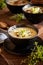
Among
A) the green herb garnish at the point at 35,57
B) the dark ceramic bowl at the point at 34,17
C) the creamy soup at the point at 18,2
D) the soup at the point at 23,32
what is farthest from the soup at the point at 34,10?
the green herb garnish at the point at 35,57

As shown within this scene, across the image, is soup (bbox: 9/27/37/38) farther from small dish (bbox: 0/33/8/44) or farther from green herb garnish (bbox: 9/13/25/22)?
green herb garnish (bbox: 9/13/25/22)

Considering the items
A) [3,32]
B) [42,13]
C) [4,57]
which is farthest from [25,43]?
[42,13]

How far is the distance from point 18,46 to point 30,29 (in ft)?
0.57

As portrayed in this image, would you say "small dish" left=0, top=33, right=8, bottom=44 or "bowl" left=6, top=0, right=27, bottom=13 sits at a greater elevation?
"bowl" left=6, top=0, right=27, bottom=13

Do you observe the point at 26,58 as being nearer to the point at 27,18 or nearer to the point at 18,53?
the point at 18,53

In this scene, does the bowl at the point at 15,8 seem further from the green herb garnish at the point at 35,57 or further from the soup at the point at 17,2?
the green herb garnish at the point at 35,57

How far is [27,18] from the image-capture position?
1810 millimetres

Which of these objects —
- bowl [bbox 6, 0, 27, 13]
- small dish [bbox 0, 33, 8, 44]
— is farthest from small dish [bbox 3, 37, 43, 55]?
bowl [bbox 6, 0, 27, 13]

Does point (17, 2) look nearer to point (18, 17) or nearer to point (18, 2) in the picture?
point (18, 2)

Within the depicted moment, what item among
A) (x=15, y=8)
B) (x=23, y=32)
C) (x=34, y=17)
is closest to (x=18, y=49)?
(x=23, y=32)

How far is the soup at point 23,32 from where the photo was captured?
1418 mm

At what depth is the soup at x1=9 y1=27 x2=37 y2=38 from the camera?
1.42m

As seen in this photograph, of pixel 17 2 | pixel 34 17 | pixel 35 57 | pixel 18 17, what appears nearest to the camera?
pixel 35 57

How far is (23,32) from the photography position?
4.74ft
